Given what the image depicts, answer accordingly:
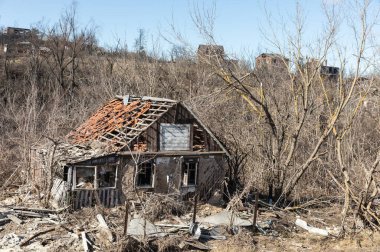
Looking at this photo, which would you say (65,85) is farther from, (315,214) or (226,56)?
(315,214)

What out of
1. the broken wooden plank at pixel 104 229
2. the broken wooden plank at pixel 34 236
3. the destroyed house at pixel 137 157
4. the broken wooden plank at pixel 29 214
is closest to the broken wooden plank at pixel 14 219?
the broken wooden plank at pixel 29 214

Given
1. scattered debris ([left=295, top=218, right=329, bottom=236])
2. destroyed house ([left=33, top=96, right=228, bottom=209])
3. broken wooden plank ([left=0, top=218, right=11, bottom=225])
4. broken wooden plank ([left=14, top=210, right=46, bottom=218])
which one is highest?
destroyed house ([left=33, top=96, right=228, bottom=209])

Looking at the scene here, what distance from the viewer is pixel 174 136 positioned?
18609 millimetres

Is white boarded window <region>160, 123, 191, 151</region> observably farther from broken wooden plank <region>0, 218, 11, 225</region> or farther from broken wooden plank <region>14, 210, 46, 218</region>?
broken wooden plank <region>0, 218, 11, 225</region>

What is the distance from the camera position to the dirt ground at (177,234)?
47.0 ft

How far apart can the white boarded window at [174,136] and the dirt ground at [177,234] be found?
2913mm

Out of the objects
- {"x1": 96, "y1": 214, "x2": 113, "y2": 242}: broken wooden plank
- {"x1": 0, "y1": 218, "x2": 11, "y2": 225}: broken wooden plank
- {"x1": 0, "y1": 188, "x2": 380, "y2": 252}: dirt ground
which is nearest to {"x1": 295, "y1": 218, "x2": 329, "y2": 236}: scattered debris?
{"x1": 0, "y1": 188, "x2": 380, "y2": 252}: dirt ground

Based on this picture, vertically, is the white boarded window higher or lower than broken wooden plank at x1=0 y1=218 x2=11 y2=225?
higher

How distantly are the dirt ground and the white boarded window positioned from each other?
2.91m

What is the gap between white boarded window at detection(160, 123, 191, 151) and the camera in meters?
18.4

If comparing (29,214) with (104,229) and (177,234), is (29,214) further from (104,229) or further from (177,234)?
(177,234)

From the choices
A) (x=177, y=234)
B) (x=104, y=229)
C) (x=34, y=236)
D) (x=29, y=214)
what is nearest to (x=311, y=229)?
(x=177, y=234)

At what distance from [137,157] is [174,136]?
2.01 meters

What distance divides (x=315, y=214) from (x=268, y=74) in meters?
14.8
